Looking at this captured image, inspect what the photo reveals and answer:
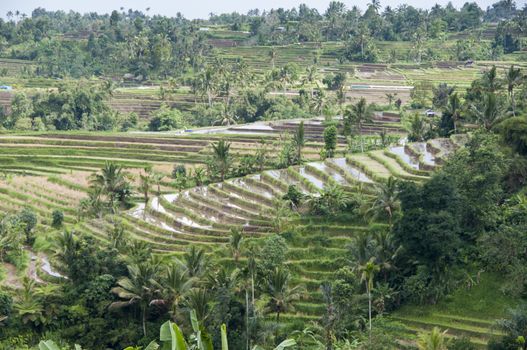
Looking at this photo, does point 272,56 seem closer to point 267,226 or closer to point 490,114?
point 490,114

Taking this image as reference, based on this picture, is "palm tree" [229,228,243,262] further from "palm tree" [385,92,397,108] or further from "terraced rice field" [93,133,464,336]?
"palm tree" [385,92,397,108]

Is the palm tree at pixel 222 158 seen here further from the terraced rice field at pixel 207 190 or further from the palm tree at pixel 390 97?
the palm tree at pixel 390 97

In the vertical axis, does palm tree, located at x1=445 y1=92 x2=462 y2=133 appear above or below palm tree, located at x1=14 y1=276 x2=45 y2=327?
above

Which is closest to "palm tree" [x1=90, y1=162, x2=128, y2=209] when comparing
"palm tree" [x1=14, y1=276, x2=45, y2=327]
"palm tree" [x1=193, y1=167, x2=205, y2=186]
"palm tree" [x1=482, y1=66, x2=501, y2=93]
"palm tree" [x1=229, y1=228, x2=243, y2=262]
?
"palm tree" [x1=193, y1=167, x2=205, y2=186]

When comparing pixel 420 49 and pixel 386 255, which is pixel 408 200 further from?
pixel 420 49

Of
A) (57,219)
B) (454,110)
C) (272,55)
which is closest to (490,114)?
(454,110)

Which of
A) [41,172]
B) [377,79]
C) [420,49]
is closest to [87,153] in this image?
[41,172]
